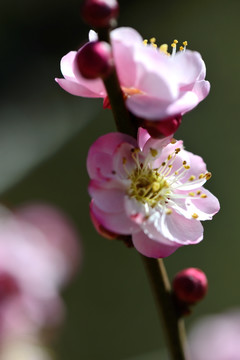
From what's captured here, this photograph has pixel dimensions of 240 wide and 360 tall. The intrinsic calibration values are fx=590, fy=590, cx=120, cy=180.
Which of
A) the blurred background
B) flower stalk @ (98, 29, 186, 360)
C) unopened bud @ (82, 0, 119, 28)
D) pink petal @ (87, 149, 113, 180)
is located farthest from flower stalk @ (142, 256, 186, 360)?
the blurred background

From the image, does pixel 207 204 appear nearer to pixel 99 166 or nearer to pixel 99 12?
pixel 99 166

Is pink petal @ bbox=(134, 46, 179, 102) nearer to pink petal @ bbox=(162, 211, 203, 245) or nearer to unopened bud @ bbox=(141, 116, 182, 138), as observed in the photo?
unopened bud @ bbox=(141, 116, 182, 138)

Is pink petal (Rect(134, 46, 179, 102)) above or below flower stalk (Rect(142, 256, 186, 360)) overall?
above

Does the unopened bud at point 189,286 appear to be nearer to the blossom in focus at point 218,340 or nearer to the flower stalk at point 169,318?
the flower stalk at point 169,318

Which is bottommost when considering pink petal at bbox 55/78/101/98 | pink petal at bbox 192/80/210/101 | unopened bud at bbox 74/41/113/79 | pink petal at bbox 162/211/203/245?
pink petal at bbox 162/211/203/245

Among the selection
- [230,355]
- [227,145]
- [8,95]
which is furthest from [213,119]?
[230,355]

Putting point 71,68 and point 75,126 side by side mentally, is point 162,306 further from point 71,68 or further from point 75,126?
point 75,126
